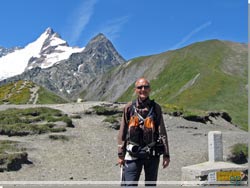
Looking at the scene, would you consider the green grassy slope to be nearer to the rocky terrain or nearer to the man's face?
the rocky terrain

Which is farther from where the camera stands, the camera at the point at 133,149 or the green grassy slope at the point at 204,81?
the green grassy slope at the point at 204,81

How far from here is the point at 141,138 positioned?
834cm

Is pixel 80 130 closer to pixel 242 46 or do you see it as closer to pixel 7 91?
pixel 7 91

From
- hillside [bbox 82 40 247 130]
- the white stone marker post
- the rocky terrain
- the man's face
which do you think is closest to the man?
the man's face

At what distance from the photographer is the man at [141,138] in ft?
27.3

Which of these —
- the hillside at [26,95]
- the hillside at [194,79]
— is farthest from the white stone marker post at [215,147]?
the hillside at [26,95]

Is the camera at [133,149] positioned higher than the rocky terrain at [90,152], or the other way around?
the rocky terrain at [90,152]

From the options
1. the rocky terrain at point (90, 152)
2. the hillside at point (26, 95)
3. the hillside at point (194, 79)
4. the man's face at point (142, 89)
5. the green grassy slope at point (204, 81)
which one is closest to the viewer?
the man's face at point (142, 89)

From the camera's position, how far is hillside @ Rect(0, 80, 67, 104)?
206 ft

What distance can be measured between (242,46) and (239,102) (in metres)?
63.0

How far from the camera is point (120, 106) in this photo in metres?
39.8

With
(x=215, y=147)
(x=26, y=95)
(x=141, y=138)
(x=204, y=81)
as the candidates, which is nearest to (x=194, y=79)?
(x=204, y=81)

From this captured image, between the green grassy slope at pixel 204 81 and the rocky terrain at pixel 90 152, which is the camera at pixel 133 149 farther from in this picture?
the green grassy slope at pixel 204 81

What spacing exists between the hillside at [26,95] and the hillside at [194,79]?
16429 millimetres
